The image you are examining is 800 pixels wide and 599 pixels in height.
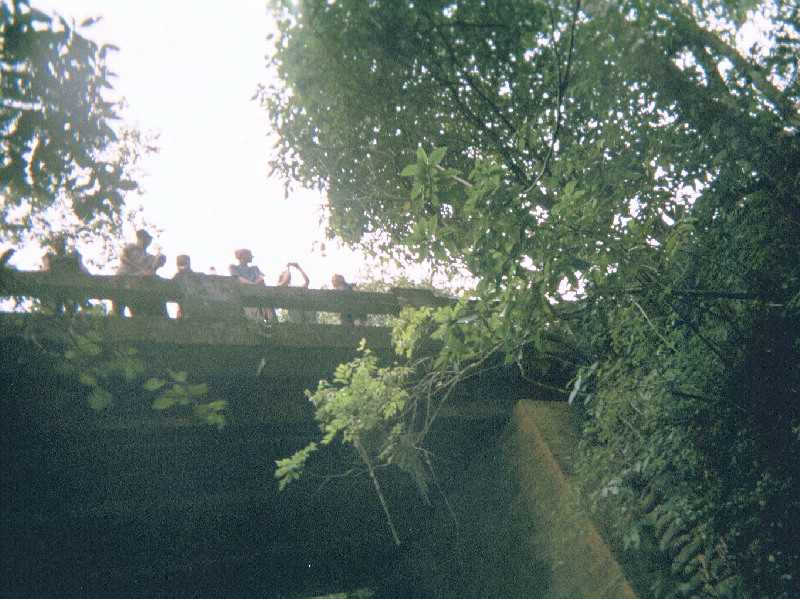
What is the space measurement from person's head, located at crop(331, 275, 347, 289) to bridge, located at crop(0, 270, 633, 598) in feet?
6.68

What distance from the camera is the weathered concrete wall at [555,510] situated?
12.9ft

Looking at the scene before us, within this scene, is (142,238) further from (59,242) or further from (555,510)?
(555,510)

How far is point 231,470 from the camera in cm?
545

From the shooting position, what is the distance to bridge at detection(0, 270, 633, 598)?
395 cm

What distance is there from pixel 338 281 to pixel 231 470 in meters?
2.78

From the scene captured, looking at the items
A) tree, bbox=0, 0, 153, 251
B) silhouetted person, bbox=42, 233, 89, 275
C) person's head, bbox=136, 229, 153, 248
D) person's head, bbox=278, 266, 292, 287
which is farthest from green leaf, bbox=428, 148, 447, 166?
person's head, bbox=278, 266, 292, 287

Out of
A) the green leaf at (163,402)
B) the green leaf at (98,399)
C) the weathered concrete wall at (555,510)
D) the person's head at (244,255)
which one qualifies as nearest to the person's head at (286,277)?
the person's head at (244,255)

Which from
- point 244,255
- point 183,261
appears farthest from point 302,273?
point 183,261

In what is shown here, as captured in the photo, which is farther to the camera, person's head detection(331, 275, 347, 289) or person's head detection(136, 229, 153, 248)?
person's head detection(331, 275, 347, 289)

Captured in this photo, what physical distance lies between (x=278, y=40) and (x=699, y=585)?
15.5 feet

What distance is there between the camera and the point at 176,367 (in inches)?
167

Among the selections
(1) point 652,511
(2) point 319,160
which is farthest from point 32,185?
(1) point 652,511

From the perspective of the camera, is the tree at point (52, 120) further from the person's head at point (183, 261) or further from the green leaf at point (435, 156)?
the person's head at point (183, 261)

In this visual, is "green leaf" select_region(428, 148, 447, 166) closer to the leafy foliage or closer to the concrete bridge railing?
the leafy foliage
